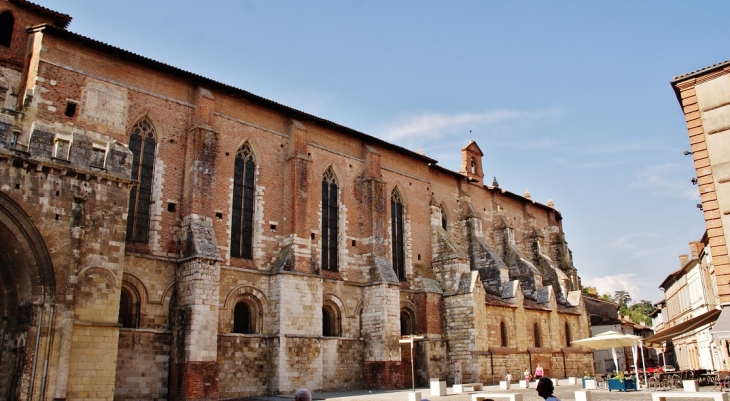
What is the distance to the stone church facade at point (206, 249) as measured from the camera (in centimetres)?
1435

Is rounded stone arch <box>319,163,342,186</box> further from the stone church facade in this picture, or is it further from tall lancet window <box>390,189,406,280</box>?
tall lancet window <box>390,189,406,280</box>

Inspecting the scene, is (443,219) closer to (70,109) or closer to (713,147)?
(713,147)

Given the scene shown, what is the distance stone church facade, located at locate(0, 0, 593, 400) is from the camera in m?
14.4

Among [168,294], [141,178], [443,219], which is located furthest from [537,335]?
[141,178]

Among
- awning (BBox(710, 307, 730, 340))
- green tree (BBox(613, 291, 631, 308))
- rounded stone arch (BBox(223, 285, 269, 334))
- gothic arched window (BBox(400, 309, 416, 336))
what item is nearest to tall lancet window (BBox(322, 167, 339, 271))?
rounded stone arch (BBox(223, 285, 269, 334))

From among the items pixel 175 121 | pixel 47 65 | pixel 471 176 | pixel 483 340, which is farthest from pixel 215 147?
pixel 471 176

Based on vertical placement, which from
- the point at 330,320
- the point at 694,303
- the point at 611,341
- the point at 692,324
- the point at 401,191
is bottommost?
the point at 611,341

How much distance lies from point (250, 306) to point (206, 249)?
343 cm

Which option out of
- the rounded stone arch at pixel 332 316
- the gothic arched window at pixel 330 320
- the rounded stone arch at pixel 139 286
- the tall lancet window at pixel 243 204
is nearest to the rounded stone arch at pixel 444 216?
the rounded stone arch at pixel 332 316

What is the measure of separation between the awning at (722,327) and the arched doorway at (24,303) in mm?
16604

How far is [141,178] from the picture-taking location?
802 inches

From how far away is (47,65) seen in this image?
18453 mm

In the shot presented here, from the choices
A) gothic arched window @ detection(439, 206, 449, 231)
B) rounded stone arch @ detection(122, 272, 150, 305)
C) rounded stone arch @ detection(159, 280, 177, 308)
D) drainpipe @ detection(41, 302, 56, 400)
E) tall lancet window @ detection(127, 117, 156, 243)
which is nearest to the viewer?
drainpipe @ detection(41, 302, 56, 400)

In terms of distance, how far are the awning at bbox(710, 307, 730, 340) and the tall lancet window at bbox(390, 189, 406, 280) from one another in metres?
15.8
